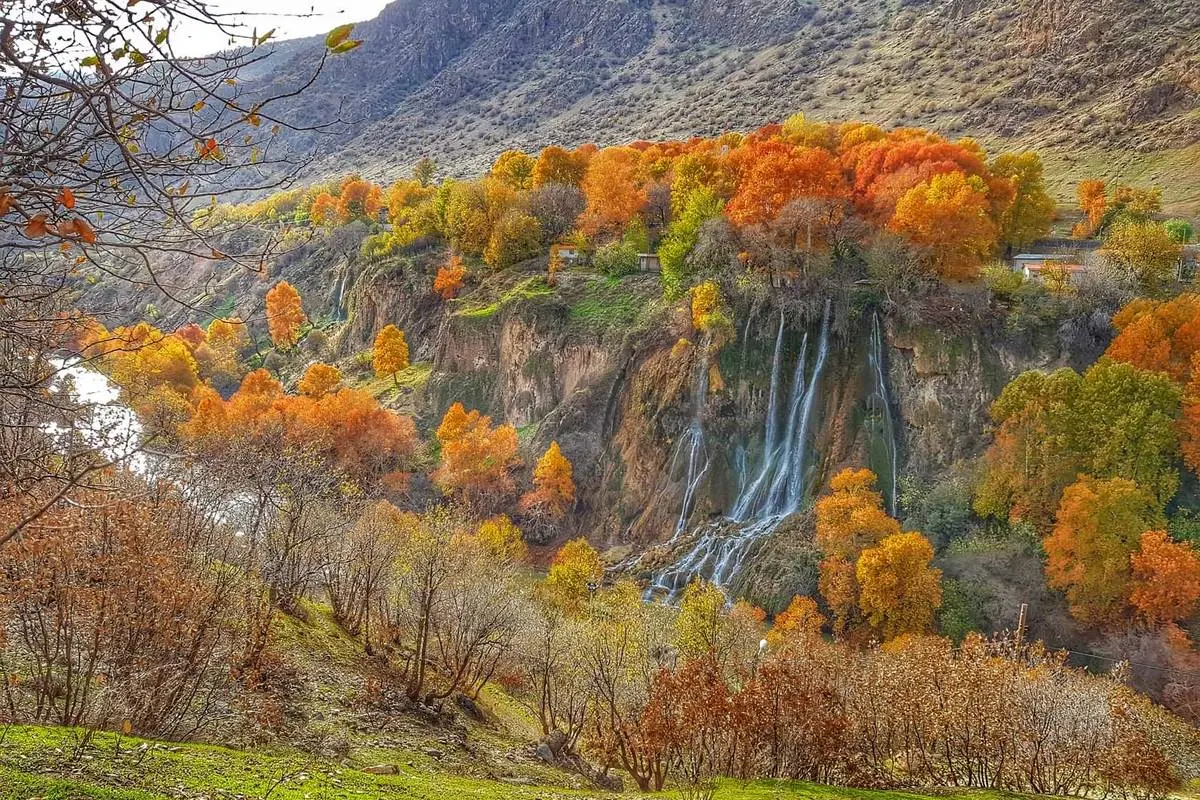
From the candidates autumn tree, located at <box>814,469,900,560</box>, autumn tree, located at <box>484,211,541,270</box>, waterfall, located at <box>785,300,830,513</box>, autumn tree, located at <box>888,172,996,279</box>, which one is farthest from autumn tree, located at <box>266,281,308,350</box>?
autumn tree, located at <box>888,172,996,279</box>

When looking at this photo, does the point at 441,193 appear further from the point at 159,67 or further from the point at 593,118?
the point at 593,118

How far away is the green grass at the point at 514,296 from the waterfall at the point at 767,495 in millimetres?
14774

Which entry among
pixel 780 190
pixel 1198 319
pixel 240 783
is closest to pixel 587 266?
pixel 780 190

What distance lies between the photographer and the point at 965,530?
32.4 metres

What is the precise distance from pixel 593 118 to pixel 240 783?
120031mm

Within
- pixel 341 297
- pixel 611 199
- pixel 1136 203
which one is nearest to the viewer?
pixel 1136 203

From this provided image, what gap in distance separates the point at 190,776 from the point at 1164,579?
3053 centimetres

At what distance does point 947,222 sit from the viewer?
37094mm

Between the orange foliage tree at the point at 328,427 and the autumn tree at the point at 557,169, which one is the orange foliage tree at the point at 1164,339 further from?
the autumn tree at the point at 557,169

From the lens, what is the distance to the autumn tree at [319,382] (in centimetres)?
5191

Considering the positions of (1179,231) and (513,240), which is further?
(513,240)

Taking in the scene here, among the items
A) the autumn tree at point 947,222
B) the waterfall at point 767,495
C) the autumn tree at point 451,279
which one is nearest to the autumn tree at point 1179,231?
the autumn tree at point 947,222

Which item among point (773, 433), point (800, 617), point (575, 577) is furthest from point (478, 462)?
point (800, 617)

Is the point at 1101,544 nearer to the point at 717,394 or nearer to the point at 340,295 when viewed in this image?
the point at 717,394
